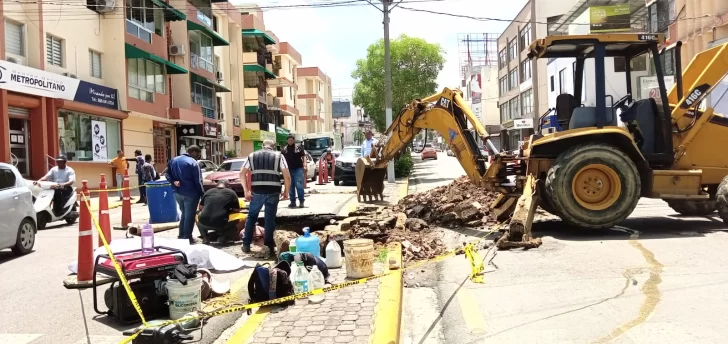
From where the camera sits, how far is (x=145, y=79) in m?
27.9

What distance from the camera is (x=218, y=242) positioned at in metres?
9.08

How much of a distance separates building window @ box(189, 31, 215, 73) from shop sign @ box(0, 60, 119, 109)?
1095 centimetres

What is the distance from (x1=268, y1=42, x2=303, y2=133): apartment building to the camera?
64.1 meters

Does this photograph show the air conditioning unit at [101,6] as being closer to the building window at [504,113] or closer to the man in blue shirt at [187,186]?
the man in blue shirt at [187,186]

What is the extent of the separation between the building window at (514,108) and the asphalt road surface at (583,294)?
53.2 meters

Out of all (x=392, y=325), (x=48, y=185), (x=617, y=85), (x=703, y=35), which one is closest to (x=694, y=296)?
(x=392, y=325)

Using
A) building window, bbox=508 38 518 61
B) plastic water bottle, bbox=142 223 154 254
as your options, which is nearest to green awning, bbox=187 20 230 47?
plastic water bottle, bbox=142 223 154 254

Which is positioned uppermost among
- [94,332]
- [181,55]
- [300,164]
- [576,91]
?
[181,55]

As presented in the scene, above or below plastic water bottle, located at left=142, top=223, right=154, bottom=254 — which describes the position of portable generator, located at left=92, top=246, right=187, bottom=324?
below

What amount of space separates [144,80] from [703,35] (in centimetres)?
2419

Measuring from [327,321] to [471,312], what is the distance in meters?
1.43

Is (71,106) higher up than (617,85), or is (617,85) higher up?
(71,106)

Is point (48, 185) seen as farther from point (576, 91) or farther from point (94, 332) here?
point (576, 91)

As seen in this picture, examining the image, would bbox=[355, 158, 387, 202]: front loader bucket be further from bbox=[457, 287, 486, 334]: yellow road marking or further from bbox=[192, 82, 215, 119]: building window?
bbox=[192, 82, 215, 119]: building window
